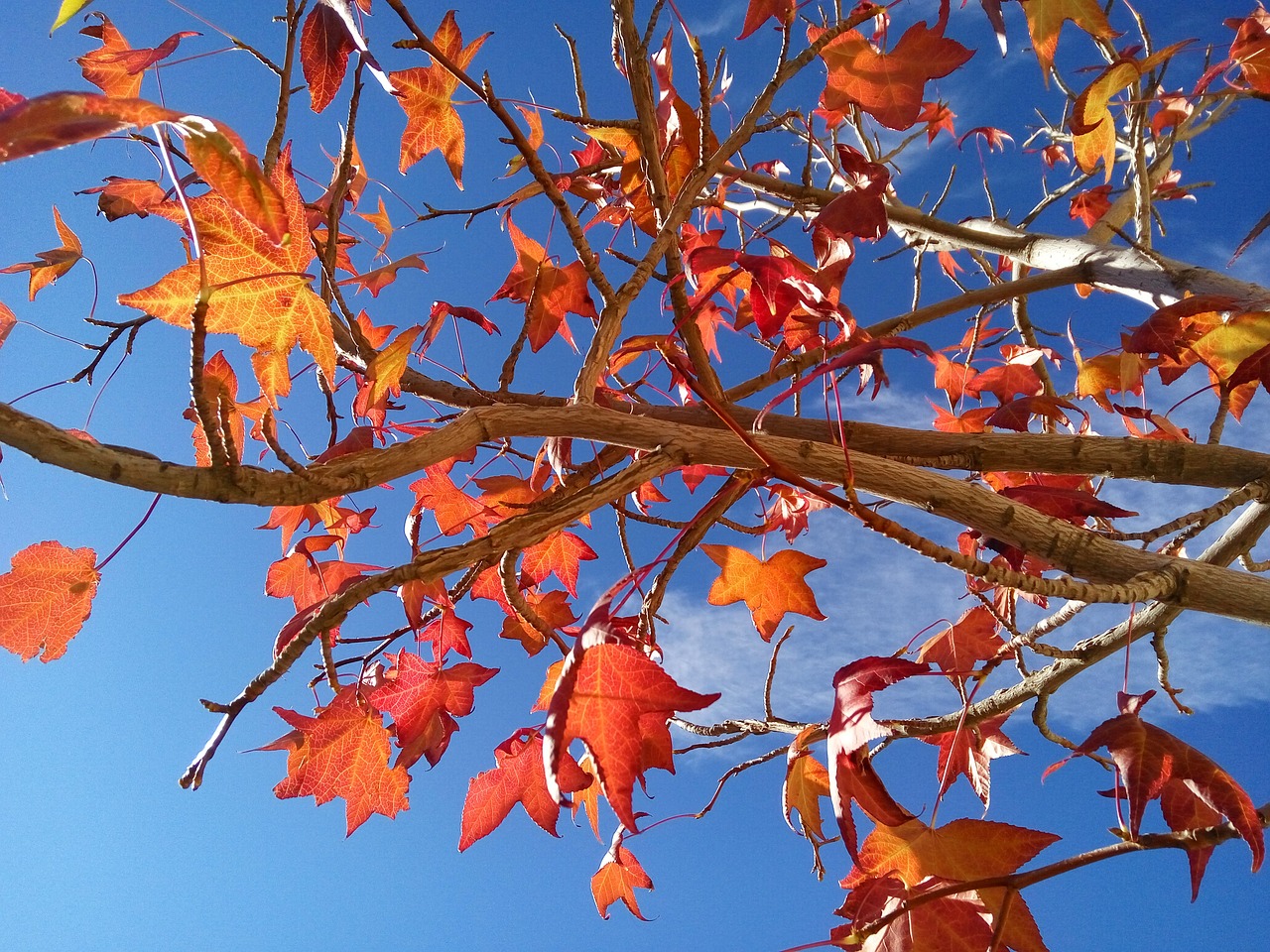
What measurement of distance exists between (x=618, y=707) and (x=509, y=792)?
0.30 metres

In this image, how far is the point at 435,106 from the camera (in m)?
1.15

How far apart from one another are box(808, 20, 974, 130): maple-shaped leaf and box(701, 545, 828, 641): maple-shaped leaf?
0.56 metres

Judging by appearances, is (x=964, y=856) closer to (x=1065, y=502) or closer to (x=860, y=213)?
(x=1065, y=502)

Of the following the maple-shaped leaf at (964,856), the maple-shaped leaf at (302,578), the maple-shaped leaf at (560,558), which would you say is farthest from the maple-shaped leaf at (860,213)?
the maple-shaped leaf at (302,578)

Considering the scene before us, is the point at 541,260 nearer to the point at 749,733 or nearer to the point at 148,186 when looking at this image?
the point at 148,186

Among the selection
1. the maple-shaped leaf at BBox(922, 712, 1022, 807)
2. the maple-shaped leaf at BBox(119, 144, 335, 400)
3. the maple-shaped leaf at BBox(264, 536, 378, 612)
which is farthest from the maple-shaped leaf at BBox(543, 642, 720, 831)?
the maple-shaped leaf at BBox(922, 712, 1022, 807)

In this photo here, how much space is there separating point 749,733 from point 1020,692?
451 millimetres

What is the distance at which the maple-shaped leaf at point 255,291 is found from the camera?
659 millimetres

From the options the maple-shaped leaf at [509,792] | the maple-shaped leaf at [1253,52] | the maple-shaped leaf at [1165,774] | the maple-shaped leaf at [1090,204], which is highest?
the maple-shaped leaf at [1090,204]

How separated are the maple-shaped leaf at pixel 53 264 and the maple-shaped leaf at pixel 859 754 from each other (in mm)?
1214

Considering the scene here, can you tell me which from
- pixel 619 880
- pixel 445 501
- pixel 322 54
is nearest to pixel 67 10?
pixel 322 54

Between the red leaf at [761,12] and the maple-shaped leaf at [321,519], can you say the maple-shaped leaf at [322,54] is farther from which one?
the maple-shaped leaf at [321,519]

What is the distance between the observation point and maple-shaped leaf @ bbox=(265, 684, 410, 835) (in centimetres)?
98

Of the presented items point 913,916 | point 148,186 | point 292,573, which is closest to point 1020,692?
point 913,916
